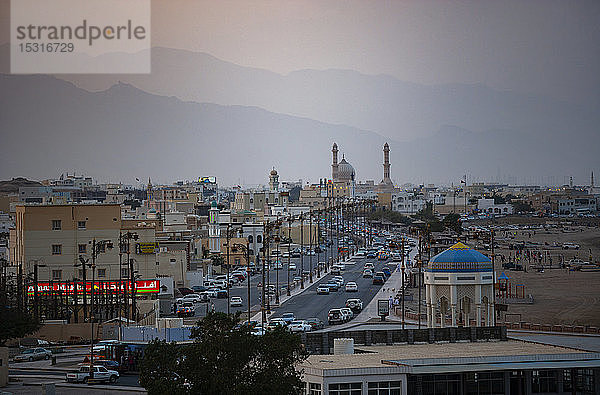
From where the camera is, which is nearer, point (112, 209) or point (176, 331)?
point (176, 331)

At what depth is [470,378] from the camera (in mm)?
19531

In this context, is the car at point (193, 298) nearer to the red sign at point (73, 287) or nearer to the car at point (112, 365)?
the red sign at point (73, 287)

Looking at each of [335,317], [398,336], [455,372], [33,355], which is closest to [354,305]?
[335,317]

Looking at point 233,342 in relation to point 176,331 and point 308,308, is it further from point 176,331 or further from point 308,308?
point 308,308

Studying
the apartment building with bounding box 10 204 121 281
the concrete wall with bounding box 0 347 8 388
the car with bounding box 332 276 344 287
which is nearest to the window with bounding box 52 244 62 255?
the apartment building with bounding box 10 204 121 281

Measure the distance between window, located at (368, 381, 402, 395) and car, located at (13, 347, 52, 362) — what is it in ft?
56.9

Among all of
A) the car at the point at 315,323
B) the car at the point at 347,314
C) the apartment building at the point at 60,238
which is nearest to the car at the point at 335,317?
the car at the point at 347,314

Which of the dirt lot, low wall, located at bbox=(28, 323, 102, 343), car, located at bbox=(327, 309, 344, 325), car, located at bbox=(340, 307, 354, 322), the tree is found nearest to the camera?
the tree

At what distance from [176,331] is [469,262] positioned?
30.2 ft

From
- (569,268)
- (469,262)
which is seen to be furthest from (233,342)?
(569,268)

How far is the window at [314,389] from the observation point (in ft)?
60.4

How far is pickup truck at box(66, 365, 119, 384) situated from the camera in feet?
90.5

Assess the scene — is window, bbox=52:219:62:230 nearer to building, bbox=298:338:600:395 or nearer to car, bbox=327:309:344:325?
car, bbox=327:309:344:325

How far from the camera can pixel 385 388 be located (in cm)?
1867
